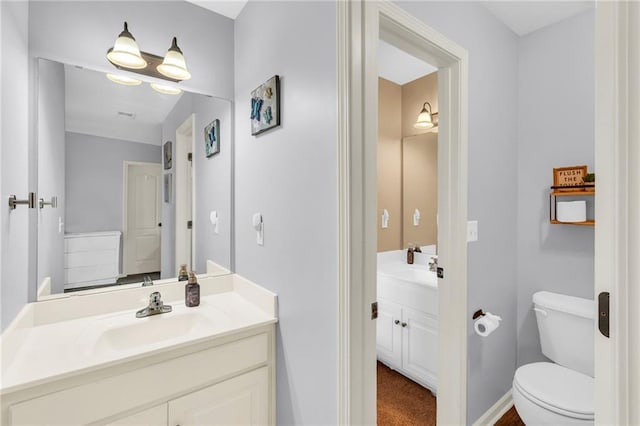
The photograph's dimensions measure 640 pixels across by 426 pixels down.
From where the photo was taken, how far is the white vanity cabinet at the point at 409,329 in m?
1.94

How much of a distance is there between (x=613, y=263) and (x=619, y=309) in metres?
0.10

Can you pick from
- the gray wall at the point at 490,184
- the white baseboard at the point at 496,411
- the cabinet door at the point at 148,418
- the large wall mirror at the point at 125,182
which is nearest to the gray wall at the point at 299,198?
the large wall mirror at the point at 125,182

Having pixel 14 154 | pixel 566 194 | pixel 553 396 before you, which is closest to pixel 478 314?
pixel 553 396

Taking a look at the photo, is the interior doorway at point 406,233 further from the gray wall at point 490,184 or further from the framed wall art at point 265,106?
the framed wall art at point 265,106

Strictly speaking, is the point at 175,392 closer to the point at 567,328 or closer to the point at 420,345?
the point at 420,345

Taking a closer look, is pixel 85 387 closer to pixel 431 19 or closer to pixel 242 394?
pixel 242 394

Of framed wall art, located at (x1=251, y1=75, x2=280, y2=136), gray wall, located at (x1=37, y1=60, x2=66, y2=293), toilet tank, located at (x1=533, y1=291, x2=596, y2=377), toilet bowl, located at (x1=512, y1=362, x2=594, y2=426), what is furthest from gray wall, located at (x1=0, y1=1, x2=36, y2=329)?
toilet tank, located at (x1=533, y1=291, x2=596, y2=377)

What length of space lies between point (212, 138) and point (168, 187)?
1.30ft

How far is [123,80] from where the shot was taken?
150 cm

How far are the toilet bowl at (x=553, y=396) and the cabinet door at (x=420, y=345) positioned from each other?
19.3 inches

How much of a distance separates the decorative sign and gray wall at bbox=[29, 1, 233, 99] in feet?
6.86

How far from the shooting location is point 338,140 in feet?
3.31

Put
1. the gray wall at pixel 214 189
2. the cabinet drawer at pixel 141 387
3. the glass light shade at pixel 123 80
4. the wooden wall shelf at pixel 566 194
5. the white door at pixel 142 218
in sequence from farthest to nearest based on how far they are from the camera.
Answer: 1. the gray wall at pixel 214 189
2. the wooden wall shelf at pixel 566 194
3. the white door at pixel 142 218
4. the glass light shade at pixel 123 80
5. the cabinet drawer at pixel 141 387

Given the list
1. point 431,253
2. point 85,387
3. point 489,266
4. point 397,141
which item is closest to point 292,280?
point 85,387
